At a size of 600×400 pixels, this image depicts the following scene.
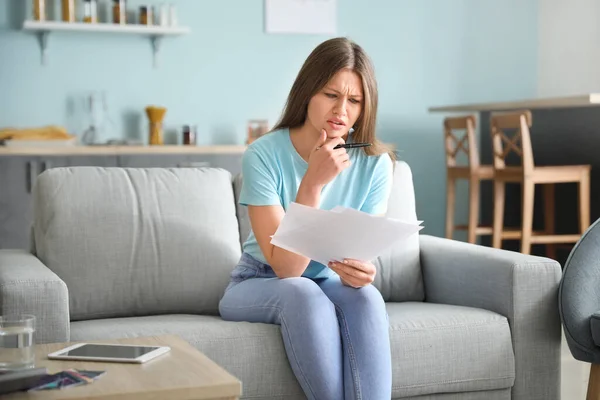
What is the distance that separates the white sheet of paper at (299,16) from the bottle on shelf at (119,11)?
→ 0.89m

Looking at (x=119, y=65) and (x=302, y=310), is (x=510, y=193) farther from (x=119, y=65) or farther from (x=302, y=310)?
(x=302, y=310)

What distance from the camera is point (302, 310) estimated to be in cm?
203

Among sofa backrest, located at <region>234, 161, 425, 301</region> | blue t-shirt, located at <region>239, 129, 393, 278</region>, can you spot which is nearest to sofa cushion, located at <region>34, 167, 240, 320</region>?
sofa backrest, located at <region>234, 161, 425, 301</region>

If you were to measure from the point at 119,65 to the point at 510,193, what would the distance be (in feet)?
8.09

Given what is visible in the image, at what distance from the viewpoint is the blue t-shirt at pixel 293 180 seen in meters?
2.24

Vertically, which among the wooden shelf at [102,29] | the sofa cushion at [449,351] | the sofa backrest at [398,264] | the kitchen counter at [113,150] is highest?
the wooden shelf at [102,29]

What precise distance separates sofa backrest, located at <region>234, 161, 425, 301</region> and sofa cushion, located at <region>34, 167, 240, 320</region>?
0.47ft

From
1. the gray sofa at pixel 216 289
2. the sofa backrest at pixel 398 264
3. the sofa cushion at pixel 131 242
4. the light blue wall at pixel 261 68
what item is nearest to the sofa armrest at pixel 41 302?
the gray sofa at pixel 216 289

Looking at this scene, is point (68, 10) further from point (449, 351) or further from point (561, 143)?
point (449, 351)

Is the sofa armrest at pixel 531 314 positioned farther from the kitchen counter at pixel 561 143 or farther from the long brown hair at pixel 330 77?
the kitchen counter at pixel 561 143

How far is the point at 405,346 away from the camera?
227 centimetres

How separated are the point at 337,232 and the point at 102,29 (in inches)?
140

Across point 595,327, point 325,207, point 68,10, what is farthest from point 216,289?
point 68,10

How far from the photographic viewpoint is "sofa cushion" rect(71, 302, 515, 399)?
2137 mm
